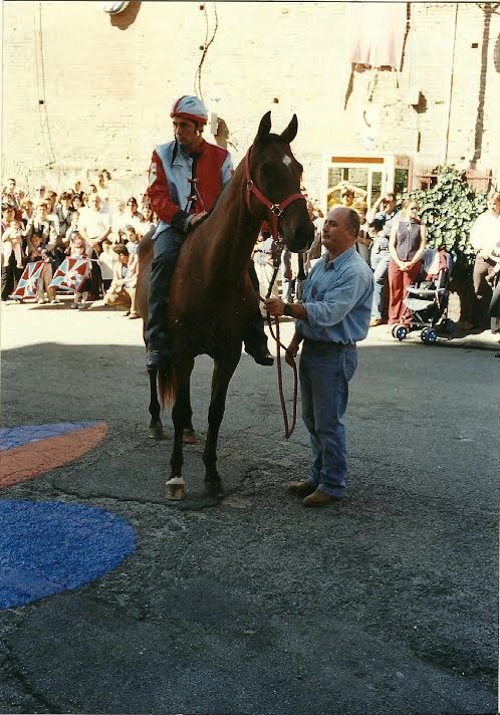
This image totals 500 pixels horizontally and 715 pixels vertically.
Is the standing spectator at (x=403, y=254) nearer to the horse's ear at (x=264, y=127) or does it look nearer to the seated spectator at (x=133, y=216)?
the seated spectator at (x=133, y=216)

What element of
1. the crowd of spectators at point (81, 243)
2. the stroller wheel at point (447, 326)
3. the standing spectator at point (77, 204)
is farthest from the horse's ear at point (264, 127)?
the standing spectator at point (77, 204)

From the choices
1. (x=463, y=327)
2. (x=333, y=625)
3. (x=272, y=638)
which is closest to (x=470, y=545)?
(x=333, y=625)

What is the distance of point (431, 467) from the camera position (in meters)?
5.64

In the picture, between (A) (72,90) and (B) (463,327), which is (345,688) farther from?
(A) (72,90)

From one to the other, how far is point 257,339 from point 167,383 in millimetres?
737

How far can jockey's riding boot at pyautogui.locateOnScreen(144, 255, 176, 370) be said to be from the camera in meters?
5.03

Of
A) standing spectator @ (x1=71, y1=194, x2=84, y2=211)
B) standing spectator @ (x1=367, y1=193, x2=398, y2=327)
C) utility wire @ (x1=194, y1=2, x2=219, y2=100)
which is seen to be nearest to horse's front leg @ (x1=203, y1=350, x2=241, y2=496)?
standing spectator @ (x1=367, y1=193, x2=398, y2=327)

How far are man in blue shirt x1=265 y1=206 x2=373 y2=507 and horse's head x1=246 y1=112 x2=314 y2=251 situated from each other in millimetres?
444

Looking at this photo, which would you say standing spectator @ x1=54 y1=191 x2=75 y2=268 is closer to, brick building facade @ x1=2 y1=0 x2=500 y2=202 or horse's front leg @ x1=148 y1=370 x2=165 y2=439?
brick building facade @ x1=2 y1=0 x2=500 y2=202

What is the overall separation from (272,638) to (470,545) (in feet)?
4.97

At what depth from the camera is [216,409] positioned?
16.8 feet

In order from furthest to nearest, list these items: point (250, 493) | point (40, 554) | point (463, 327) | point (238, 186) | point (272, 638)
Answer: point (463, 327), point (250, 493), point (238, 186), point (40, 554), point (272, 638)

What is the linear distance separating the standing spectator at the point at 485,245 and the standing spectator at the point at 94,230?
22.9 feet

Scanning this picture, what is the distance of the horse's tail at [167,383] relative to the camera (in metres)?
5.20
